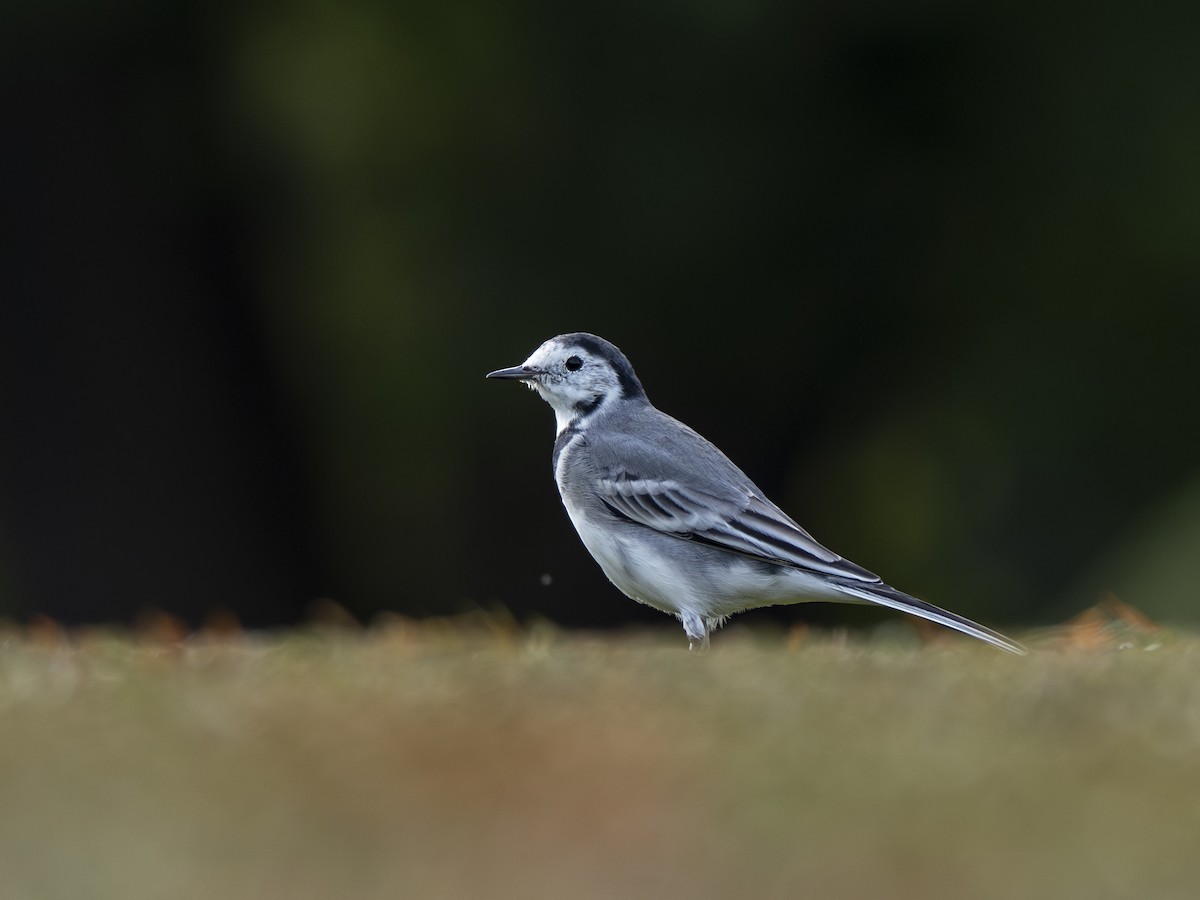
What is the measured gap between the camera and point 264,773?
3.08 metres

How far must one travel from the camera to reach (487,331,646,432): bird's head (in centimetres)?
768

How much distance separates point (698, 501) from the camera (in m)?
6.76

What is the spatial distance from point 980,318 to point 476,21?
11.5 ft

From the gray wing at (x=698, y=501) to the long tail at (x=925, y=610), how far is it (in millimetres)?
53

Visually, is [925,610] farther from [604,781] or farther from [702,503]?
[604,781]

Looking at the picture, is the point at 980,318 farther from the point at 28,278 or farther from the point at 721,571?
the point at 28,278

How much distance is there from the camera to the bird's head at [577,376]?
303 inches

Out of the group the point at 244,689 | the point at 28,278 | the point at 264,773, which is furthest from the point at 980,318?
the point at 264,773

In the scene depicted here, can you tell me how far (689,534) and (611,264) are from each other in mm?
4003

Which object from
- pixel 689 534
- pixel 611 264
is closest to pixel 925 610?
pixel 689 534

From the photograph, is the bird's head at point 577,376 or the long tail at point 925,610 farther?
the bird's head at point 577,376

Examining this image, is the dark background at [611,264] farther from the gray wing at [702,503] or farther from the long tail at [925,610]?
the long tail at [925,610]

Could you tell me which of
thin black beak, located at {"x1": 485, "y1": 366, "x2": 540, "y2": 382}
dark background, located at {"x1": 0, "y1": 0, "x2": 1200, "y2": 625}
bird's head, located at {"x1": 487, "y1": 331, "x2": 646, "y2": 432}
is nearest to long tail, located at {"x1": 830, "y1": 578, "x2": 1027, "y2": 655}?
bird's head, located at {"x1": 487, "y1": 331, "x2": 646, "y2": 432}

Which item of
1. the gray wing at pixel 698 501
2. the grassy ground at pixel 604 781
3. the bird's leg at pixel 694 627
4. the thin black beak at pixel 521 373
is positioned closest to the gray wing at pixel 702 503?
the gray wing at pixel 698 501
